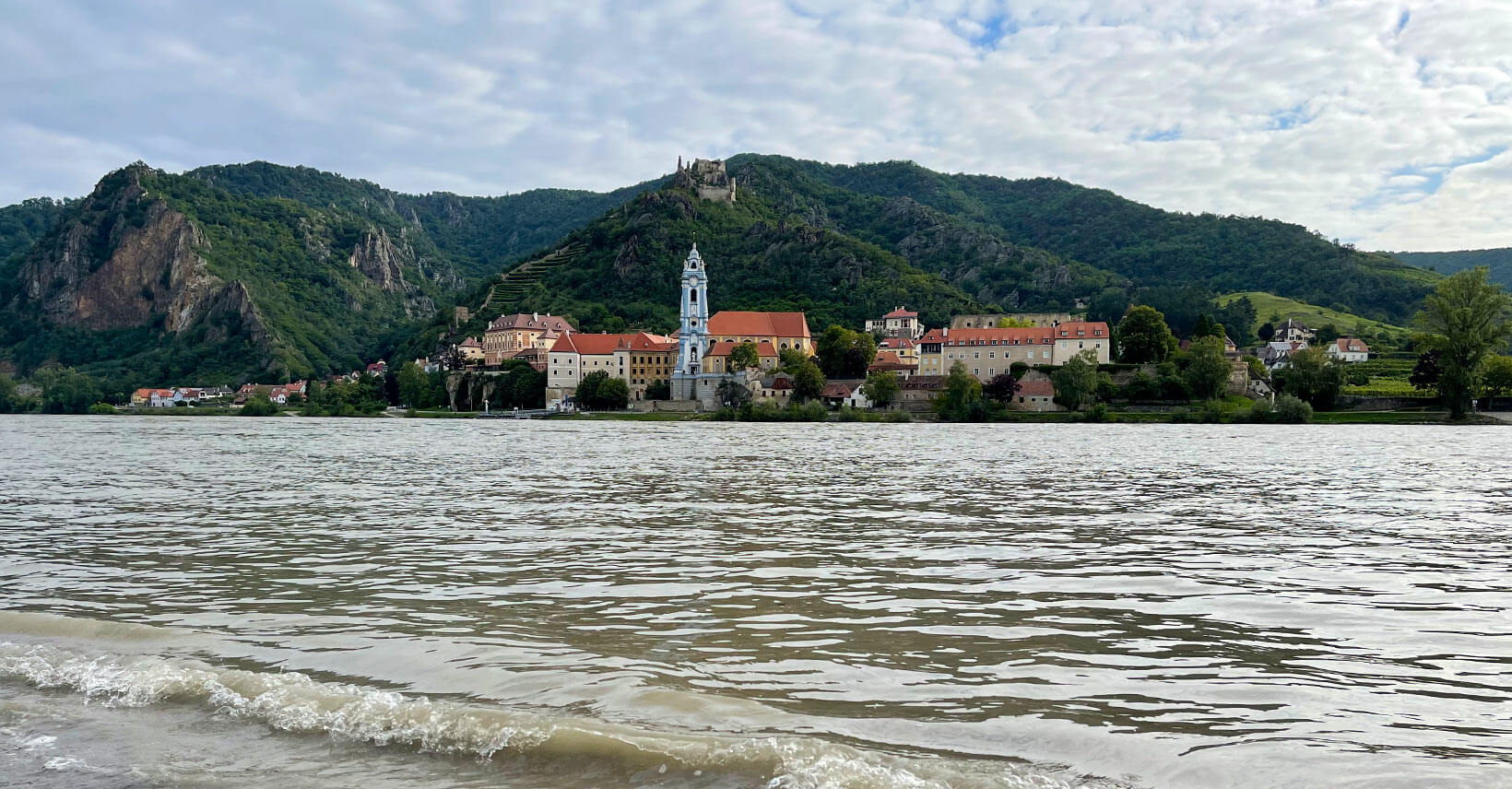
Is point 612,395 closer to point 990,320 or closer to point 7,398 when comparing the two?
point 990,320

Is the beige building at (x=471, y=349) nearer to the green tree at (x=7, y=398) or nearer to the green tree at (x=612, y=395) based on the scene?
the green tree at (x=612, y=395)

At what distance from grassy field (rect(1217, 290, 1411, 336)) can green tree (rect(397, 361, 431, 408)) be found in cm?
12867

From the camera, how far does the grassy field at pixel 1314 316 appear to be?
5722 inches

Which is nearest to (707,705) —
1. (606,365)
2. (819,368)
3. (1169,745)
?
(1169,745)

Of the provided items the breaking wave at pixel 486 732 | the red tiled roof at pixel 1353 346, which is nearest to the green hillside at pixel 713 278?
the red tiled roof at pixel 1353 346

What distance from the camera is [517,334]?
141 metres

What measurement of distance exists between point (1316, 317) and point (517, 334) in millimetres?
129420

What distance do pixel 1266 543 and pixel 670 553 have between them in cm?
990

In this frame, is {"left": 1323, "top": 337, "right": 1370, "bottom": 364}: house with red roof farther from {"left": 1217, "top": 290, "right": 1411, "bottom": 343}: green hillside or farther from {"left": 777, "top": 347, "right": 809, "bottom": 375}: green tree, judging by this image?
{"left": 777, "top": 347, "right": 809, "bottom": 375}: green tree

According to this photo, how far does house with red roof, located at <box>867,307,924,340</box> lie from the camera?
14150 centimetres

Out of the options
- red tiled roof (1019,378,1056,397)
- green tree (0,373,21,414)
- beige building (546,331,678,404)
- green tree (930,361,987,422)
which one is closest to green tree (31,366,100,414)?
green tree (0,373,21,414)

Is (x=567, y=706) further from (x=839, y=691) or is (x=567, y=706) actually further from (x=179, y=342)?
(x=179, y=342)

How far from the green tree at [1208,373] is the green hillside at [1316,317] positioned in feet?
208

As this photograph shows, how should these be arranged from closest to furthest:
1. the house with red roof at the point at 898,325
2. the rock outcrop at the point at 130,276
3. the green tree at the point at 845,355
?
the green tree at the point at 845,355 → the house with red roof at the point at 898,325 → the rock outcrop at the point at 130,276
